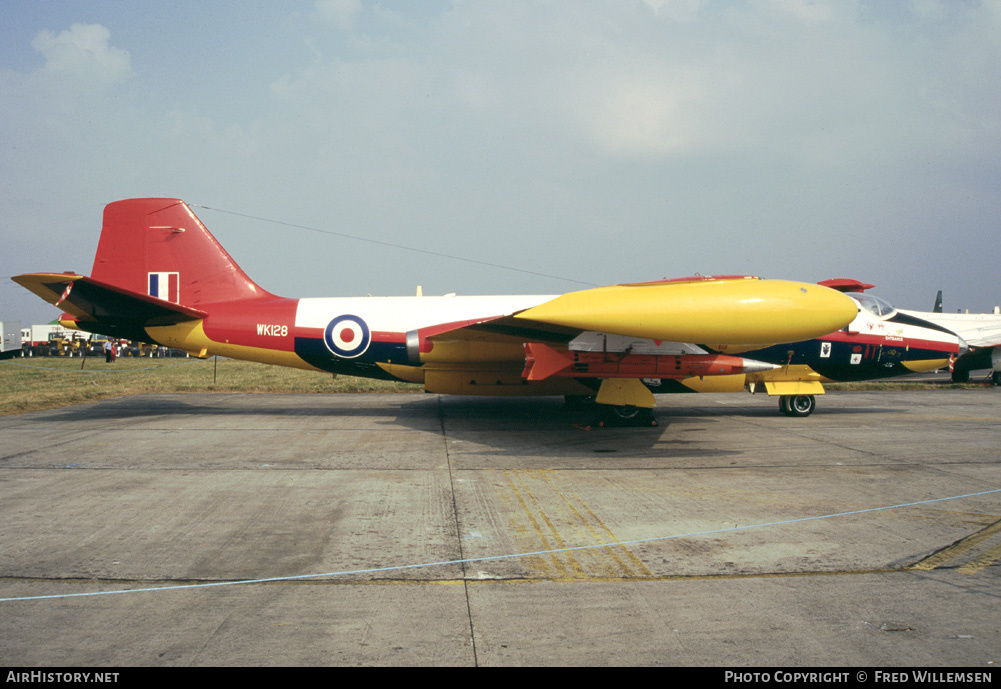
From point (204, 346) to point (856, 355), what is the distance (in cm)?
1393

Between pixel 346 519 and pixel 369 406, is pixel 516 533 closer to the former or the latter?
pixel 346 519

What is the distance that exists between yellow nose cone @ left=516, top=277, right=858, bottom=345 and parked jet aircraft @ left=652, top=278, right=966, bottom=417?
4226 millimetres

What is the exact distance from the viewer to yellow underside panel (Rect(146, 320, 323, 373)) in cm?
1319

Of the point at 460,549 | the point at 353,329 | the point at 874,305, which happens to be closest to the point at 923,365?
the point at 874,305

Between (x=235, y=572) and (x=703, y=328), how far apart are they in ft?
20.6

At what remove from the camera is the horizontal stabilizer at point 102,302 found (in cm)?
1120

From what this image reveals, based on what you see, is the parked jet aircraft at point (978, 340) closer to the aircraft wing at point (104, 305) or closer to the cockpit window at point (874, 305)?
the cockpit window at point (874, 305)

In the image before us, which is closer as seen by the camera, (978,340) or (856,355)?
(856,355)

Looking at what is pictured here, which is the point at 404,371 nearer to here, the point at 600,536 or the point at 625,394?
the point at 625,394

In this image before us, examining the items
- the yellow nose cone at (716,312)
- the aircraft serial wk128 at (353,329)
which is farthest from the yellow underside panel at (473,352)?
the yellow nose cone at (716,312)

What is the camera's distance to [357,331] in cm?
1290

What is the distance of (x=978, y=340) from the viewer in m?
20.7
